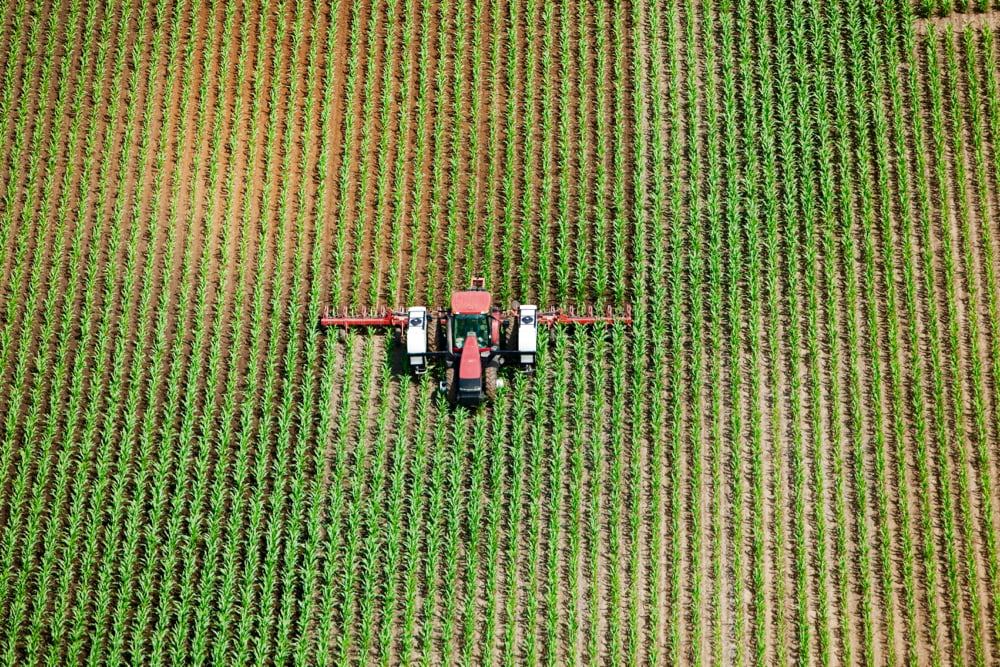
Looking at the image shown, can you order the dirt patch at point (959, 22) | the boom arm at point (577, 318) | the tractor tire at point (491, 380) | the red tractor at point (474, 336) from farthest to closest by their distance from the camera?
the dirt patch at point (959, 22) → the boom arm at point (577, 318) → the tractor tire at point (491, 380) → the red tractor at point (474, 336)

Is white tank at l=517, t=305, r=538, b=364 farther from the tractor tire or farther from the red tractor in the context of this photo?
the tractor tire

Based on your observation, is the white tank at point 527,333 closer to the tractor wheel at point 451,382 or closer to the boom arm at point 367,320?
the tractor wheel at point 451,382

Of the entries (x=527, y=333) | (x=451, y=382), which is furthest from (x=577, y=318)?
(x=451, y=382)

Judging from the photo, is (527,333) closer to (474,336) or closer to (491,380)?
(474,336)

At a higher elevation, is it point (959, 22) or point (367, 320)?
point (959, 22)

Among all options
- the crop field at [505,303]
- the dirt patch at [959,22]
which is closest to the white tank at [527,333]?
the crop field at [505,303]

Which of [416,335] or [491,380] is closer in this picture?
[416,335]

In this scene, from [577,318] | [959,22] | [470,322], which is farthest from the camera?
[959,22]

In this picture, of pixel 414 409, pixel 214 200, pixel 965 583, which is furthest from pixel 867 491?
pixel 214 200

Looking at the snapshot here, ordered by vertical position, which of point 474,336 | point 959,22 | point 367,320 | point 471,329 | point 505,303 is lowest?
point 474,336
